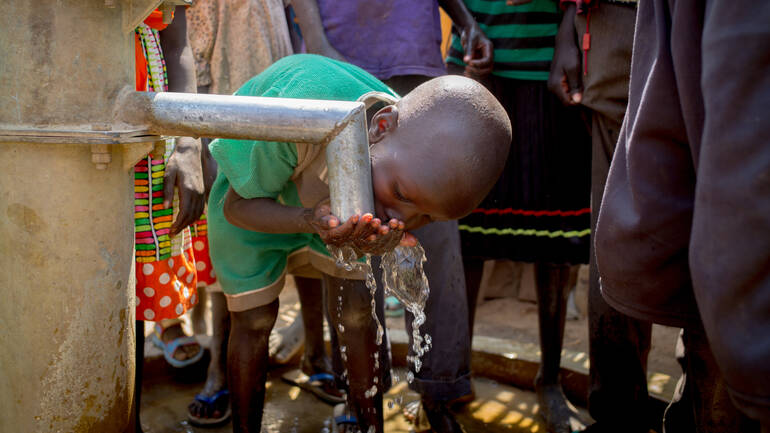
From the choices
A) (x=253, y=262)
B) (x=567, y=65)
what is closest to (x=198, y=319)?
(x=253, y=262)

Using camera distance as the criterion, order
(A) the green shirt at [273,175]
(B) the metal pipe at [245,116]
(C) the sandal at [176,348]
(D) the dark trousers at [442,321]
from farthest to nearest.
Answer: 1. (C) the sandal at [176,348]
2. (D) the dark trousers at [442,321]
3. (A) the green shirt at [273,175]
4. (B) the metal pipe at [245,116]

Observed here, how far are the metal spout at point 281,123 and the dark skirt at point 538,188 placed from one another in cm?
154

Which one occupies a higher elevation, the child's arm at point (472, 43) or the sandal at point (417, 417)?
the child's arm at point (472, 43)

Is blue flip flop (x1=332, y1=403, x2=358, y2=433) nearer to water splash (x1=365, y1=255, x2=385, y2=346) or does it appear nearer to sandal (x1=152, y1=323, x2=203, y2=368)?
water splash (x1=365, y1=255, x2=385, y2=346)

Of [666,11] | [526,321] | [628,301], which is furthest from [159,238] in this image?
[526,321]

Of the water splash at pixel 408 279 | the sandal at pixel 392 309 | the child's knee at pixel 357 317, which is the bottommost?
the sandal at pixel 392 309

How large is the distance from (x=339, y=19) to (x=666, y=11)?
157 centimetres

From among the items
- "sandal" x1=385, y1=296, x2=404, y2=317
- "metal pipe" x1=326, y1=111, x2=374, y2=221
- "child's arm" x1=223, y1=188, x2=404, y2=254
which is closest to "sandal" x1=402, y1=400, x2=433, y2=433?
"child's arm" x1=223, y1=188, x2=404, y2=254

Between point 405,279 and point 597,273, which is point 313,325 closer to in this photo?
point 405,279

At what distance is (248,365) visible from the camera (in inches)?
79.4

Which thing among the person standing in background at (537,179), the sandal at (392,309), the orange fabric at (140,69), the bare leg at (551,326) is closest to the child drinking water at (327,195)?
the orange fabric at (140,69)

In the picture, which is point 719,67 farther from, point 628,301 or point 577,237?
point 577,237

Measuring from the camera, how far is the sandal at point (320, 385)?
2.78 metres

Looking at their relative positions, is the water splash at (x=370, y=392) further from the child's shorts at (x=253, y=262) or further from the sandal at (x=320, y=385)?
the sandal at (x=320, y=385)
